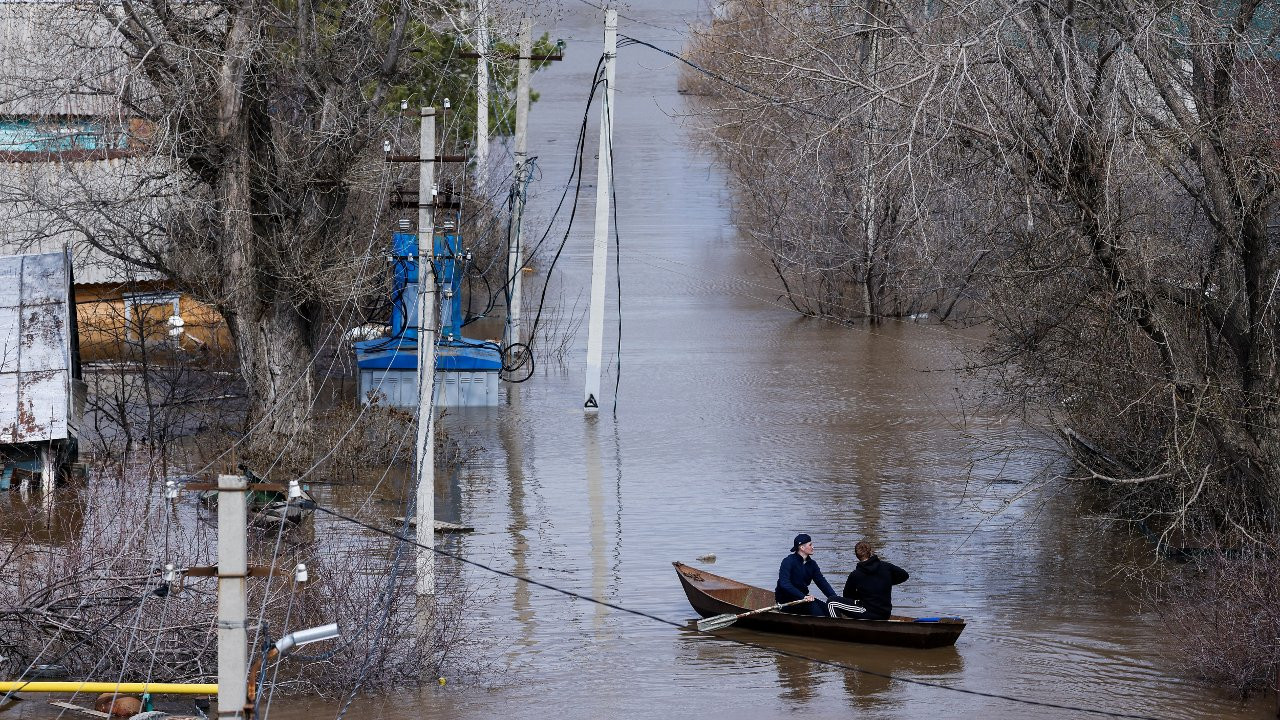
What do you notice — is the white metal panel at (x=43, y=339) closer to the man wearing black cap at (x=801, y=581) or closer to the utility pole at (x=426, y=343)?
the utility pole at (x=426, y=343)

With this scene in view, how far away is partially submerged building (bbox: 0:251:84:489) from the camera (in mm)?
21047

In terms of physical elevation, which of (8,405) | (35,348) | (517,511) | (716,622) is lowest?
(716,622)

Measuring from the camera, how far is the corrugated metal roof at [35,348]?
21062 mm

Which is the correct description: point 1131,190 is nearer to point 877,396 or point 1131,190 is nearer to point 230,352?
point 877,396

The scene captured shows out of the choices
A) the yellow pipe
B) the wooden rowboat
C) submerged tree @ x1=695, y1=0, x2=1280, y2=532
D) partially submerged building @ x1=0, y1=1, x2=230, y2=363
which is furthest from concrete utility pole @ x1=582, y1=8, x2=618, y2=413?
the yellow pipe

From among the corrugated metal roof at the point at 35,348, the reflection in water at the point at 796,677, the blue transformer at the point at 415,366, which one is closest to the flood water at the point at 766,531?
the reflection in water at the point at 796,677

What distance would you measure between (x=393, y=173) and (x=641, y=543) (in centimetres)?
790

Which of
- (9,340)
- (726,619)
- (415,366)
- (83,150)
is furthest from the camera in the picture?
(415,366)

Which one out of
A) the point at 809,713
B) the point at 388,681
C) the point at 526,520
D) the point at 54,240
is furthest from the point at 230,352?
the point at 809,713

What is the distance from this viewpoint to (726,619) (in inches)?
612

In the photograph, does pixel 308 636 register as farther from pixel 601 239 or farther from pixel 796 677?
pixel 601 239

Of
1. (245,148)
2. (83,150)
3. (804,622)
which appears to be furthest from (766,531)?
(83,150)

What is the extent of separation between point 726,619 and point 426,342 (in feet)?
12.9

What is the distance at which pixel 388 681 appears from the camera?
14.3 metres
